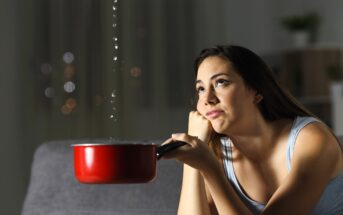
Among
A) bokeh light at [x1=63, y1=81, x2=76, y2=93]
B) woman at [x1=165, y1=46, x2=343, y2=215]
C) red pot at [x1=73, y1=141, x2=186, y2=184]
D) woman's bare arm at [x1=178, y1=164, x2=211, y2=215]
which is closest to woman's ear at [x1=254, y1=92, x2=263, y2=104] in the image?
woman at [x1=165, y1=46, x2=343, y2=215]

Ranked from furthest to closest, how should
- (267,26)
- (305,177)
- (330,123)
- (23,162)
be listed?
(267,26), (330,123), (23,162), (305,177)

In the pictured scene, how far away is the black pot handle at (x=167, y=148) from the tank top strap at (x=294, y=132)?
0.47m

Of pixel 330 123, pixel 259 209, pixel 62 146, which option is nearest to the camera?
pixel 259 209

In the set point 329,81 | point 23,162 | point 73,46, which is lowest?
point 23,162

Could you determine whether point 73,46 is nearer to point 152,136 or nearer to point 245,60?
point 152,136

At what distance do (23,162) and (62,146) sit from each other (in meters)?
2.36

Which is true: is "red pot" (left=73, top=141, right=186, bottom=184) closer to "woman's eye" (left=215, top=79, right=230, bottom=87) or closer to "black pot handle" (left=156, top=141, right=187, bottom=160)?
"black pot handle" (left=156, top=141, right=187, bottom=160)

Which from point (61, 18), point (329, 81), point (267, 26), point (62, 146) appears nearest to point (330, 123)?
point (329, 81)

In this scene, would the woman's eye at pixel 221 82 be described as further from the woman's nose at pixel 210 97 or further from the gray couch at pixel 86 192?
the gray couch at pixel 86 192

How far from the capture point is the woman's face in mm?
1470

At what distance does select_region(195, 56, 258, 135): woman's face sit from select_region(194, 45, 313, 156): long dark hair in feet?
0.05

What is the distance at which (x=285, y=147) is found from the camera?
5.33ft

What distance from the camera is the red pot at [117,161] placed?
3.65 feet

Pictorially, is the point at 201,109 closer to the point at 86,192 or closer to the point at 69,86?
the point at 86,192
